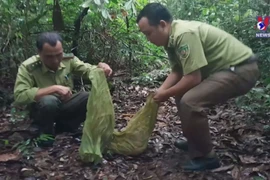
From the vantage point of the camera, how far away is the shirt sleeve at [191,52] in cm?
298

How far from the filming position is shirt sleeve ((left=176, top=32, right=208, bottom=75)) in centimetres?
298

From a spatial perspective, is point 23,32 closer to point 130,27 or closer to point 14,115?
point 14,115

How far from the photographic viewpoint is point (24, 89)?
3.56 m

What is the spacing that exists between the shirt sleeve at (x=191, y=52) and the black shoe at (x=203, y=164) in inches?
27.5

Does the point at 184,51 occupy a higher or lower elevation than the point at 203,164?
higher

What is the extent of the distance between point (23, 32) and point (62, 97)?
1915 millimetres

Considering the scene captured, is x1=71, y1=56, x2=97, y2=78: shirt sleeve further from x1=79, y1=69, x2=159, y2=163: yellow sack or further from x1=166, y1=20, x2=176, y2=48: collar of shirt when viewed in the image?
x1=166, y1=20, x2=176, y2=48: collar of shirt

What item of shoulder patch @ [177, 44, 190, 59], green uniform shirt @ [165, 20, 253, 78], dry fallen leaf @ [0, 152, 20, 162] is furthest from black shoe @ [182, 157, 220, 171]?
dry fallen leaf @ [0, 152, 20, 162]

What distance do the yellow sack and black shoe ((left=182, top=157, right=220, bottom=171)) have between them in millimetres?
458

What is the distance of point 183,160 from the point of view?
11.3ft

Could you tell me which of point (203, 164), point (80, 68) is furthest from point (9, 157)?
point (203, 164)

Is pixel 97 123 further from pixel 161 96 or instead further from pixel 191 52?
pixel 191 52

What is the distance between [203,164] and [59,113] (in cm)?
139

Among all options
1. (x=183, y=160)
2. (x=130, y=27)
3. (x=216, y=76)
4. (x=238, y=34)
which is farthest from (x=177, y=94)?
(x=130, y=27)
